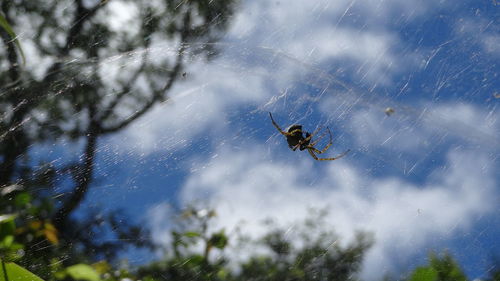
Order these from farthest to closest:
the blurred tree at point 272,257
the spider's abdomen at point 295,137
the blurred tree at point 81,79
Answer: the spider's abdomen at point 295,137 → the blurred tree at point 81,79 → the blurred tree at point 272,257

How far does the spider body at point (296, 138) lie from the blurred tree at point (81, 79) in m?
0.68

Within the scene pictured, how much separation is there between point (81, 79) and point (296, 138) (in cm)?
123

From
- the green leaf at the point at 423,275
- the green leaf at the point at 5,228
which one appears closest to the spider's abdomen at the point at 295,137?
the green leaf at the point at 423,275

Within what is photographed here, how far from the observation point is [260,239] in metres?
1.77

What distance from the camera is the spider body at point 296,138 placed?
2.36m

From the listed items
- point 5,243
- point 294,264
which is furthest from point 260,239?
point 5,243

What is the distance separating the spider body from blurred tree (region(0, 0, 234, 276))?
68 centimetres

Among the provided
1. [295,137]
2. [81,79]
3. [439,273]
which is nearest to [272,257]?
[439,273]

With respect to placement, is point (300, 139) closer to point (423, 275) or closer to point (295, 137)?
point (295, 137)

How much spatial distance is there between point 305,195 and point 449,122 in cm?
84

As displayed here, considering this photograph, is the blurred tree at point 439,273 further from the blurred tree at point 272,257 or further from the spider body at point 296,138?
the spider body at point 296,138

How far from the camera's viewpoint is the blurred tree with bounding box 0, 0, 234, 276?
184 centimetres

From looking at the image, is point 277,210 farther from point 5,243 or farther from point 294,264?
point 5,243

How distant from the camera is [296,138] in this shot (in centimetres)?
238
